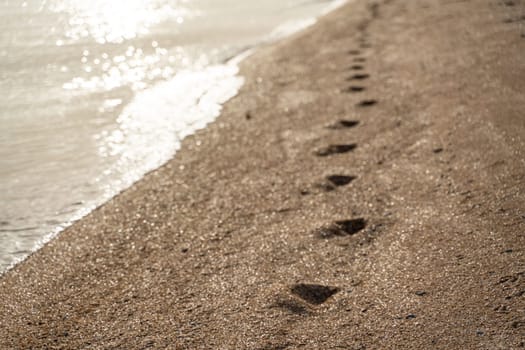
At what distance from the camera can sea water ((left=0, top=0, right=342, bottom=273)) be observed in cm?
335

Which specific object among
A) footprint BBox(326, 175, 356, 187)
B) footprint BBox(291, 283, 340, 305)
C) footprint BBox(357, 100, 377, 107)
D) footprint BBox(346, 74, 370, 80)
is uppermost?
footprint BBox(346, 74, 370, 80)

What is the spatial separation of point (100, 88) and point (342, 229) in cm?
258

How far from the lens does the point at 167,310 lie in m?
2.32

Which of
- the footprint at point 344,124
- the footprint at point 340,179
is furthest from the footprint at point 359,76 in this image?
the footprint at point 340,179

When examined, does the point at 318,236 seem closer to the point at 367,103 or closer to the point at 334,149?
the point at 334,149

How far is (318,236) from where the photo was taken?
2.71 meters

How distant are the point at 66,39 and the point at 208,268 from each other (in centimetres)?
382

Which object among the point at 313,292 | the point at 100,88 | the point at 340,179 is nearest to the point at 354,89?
the point at 340,179

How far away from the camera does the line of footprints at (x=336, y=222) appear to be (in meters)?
2.32

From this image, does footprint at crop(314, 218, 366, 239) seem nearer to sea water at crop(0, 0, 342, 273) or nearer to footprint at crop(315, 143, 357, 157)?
footprint at crop(315, 143, 357, 157)

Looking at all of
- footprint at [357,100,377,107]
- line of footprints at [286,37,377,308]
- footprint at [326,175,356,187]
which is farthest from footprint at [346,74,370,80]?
footprint at [326,175,356,187]

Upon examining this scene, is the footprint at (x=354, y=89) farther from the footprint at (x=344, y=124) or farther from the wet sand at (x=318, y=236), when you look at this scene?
the footprint at (x=344, y=124)

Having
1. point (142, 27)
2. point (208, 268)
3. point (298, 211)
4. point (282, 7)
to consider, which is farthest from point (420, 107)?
point (282, 7)

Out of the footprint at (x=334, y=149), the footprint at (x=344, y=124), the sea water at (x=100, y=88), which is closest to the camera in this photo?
the sea water at (x=100, y=88)
